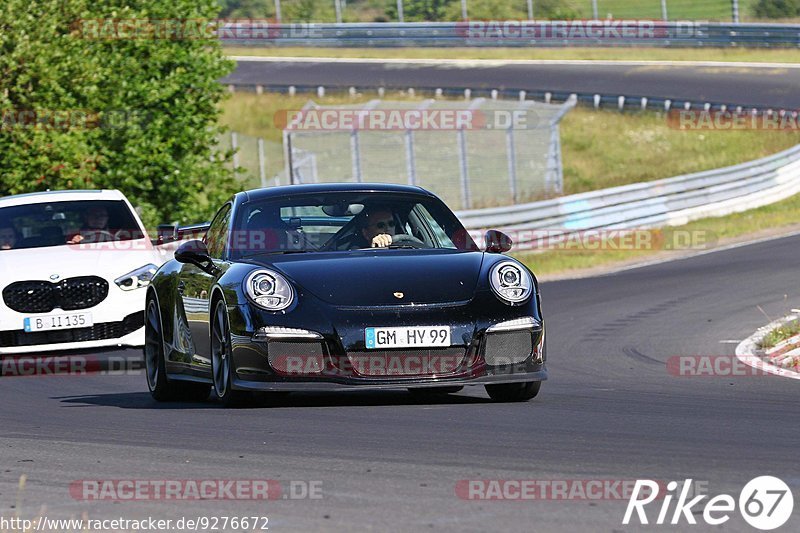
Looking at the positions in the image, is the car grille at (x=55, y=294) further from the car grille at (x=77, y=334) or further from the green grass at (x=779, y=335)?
the green grass at (x=779, y=335)

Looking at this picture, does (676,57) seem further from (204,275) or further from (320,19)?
(204,275)

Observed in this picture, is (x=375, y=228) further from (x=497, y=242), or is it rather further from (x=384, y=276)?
(x=384, y=276)

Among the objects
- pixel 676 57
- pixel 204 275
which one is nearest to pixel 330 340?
pixel 204 275

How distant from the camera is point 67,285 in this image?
13406mm

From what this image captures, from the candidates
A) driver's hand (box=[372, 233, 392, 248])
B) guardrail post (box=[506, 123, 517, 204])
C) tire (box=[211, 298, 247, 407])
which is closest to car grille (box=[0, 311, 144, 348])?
tire (box=[211, 298, 247, 407])

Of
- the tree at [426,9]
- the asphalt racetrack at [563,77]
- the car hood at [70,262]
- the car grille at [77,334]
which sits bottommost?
the asphalt racetrack at [563,77]

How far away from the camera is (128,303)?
532 inches

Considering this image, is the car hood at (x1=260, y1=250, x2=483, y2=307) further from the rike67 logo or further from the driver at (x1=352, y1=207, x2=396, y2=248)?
the rike67 logo

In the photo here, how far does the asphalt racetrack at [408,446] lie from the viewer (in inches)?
221

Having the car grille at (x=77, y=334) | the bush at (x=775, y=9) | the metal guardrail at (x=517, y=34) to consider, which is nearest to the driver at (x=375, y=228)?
the car grille at (x=77, y=334)

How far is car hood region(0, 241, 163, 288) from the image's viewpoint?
13391 millimetres

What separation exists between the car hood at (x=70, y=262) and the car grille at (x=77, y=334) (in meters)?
0.39

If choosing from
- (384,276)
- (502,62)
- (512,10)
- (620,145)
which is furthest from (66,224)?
(512,10)

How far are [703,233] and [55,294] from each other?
15406 mm
